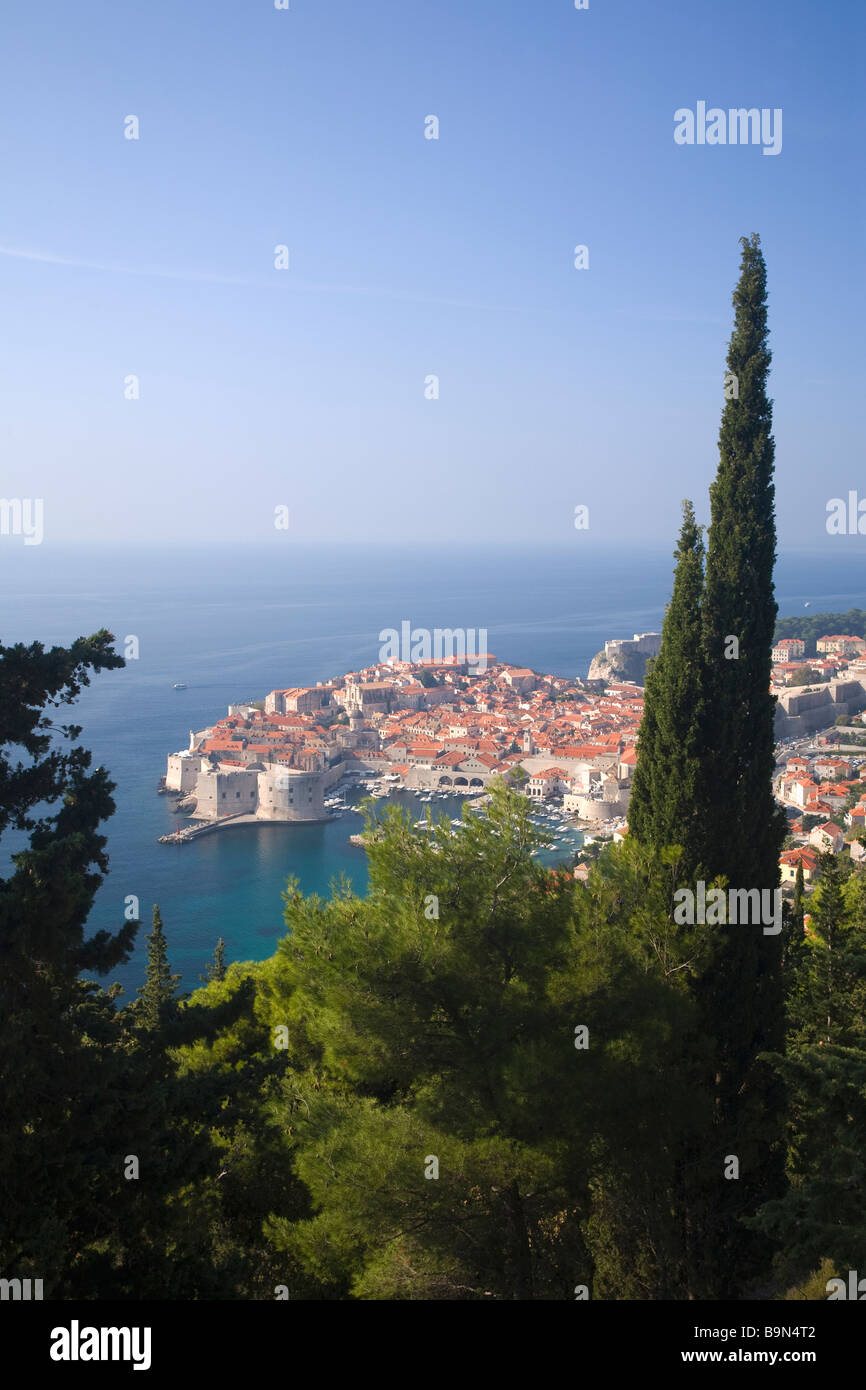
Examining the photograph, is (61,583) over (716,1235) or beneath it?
over

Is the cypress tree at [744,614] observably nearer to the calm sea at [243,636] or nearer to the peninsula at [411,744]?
the calm sea at [243,636]

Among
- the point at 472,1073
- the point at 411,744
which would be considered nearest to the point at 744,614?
the point at 472,1073

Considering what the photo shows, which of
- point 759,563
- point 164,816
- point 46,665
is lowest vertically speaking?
point 164,816

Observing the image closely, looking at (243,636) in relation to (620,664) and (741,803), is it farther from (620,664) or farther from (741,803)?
(741,803)

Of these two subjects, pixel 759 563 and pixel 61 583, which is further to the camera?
pixel 61 583

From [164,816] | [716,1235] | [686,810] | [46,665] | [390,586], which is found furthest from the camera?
[390,586]

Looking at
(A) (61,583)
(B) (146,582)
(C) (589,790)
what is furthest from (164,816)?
(B) (146,582)
